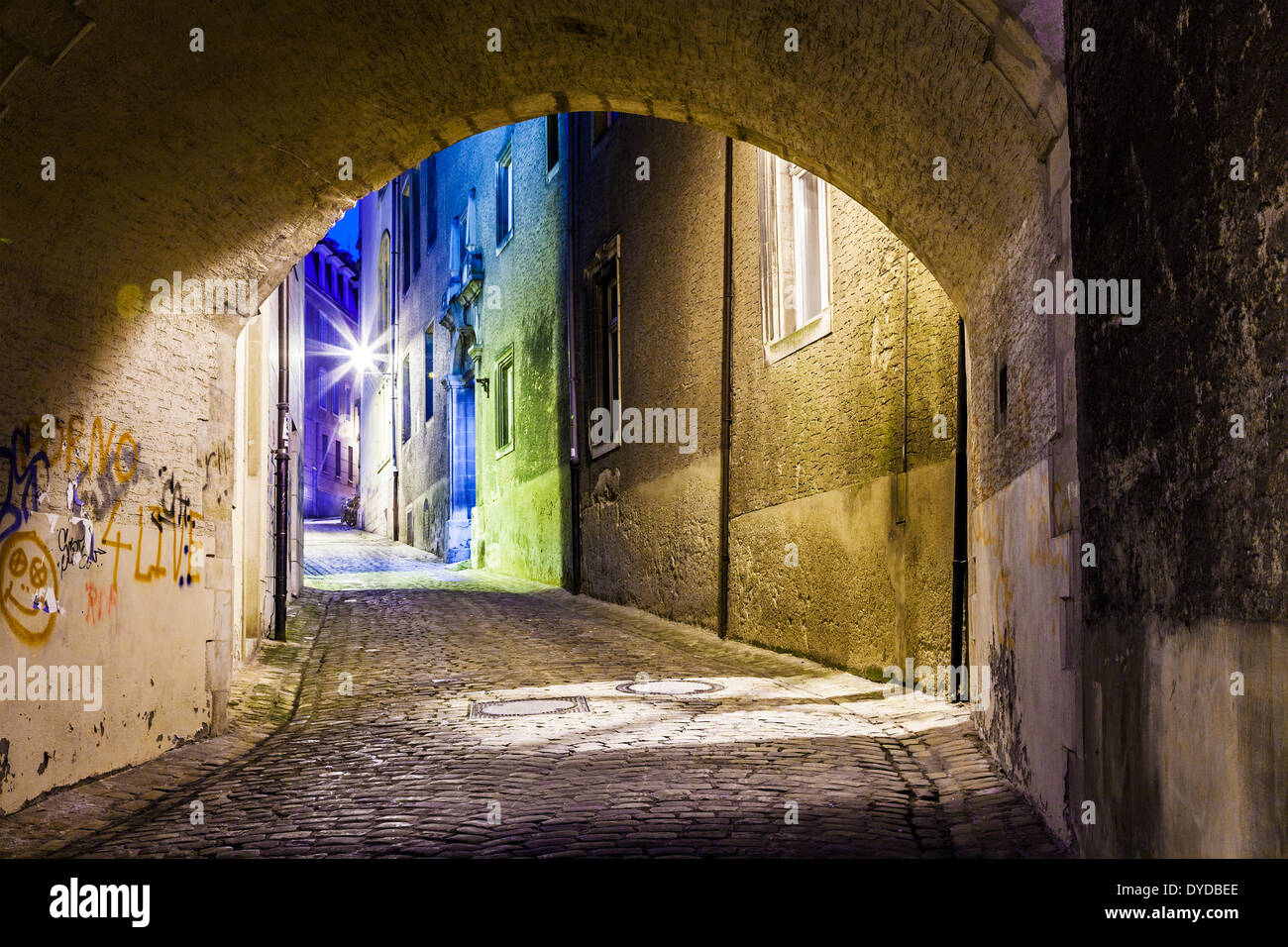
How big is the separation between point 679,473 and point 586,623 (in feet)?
6.83

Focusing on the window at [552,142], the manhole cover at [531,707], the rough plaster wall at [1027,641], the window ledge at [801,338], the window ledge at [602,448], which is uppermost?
the window at [552,142]

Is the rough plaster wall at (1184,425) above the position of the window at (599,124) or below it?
below

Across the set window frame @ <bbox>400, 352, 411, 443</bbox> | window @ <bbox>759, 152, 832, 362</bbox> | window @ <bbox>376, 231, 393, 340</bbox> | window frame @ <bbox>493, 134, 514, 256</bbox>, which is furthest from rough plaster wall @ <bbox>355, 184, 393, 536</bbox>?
window @ <bbox>759, 152, 832, 362</bbox>

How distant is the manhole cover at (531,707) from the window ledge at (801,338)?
4.02 meters

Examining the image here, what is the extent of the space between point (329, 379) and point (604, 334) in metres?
36.4

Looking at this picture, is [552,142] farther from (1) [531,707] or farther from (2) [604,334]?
A: (1) [531,707]

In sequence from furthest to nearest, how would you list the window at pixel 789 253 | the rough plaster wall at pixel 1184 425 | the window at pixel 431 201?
1. the window at pixel 431 201
2. the window at pixel 789 253
3. the rough plaster wall at pixel 1184 425

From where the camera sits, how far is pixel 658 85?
708cm

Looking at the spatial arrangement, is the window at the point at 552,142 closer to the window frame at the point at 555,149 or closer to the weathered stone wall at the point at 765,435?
the window frame at the point at 555,149

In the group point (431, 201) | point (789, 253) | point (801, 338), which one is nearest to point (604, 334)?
point (789, 253)

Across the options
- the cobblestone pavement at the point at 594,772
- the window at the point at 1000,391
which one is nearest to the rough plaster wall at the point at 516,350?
the cobblestone pavement at the point at 594,772

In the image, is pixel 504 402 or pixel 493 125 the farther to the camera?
pixel 504 402

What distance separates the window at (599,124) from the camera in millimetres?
16522

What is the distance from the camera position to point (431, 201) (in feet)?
94.6
